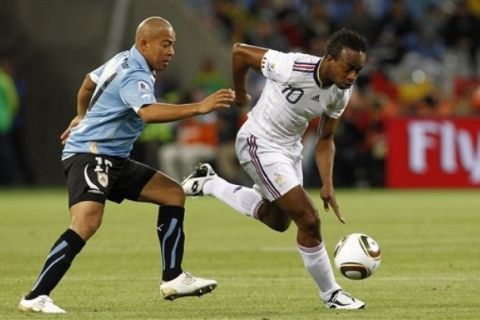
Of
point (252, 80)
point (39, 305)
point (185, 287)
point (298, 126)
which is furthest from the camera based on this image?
point (252, 80)

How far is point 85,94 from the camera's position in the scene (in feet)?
31.6

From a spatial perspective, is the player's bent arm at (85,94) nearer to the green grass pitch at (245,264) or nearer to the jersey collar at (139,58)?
the jersey collar at (139,58)

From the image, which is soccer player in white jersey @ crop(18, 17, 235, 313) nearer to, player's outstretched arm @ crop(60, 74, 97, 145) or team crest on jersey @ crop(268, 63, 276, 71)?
player's outstretched arm @ crop(60, 74, 97, 145)

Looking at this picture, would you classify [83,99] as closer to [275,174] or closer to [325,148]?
[275,174]

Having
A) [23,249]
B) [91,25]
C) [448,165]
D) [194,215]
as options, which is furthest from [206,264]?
[91,25]

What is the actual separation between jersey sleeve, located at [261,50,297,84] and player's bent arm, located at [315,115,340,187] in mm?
437

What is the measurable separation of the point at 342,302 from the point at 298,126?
4.63ft

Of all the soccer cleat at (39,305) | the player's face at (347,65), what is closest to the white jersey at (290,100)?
the player's face at (347,65)

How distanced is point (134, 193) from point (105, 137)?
506mm

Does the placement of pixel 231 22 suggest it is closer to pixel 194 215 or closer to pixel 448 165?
pixel 448 165

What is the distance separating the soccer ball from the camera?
31.1 ft

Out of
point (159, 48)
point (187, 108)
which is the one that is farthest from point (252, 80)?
point (187, 108)

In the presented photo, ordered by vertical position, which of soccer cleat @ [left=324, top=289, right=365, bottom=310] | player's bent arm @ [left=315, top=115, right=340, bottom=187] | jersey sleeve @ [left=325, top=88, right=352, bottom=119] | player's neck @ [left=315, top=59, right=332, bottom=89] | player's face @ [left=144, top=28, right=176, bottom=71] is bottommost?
soccer cleat @ [left=324, top=289, right=365, bottom=310]

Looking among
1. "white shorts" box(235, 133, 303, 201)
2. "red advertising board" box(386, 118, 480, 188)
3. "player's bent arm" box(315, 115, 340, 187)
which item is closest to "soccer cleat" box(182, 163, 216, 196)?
"white shorts" box(235, 133, 303, 201)
